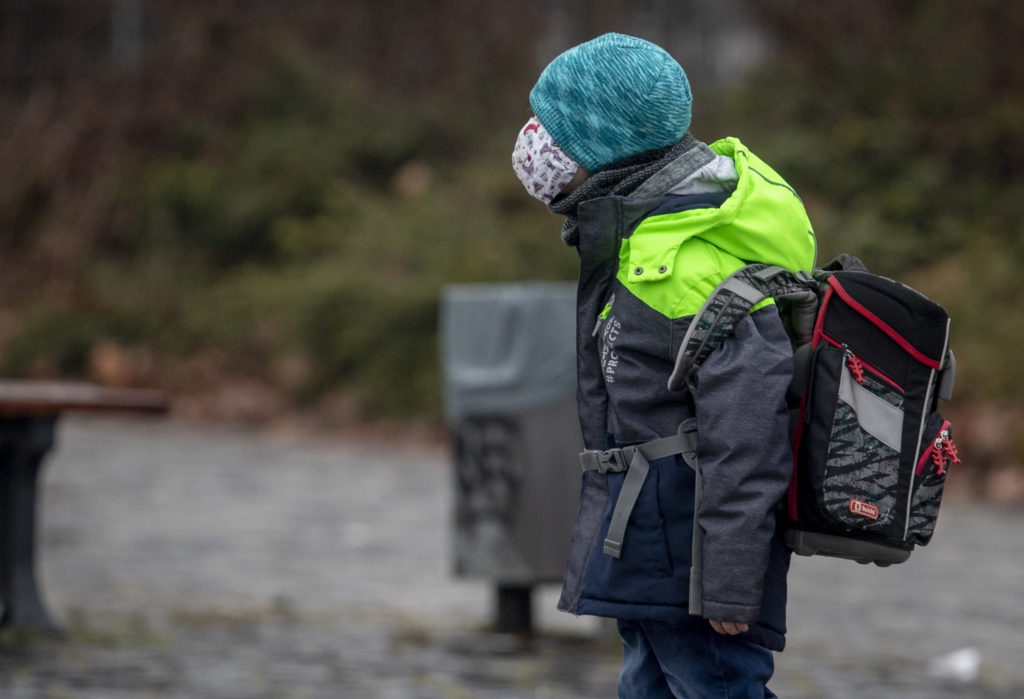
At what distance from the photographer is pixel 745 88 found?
17703mm

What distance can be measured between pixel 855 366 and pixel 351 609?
442cm

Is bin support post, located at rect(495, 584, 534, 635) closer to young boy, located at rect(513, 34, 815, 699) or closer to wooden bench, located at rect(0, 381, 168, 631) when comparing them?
wooden bench, located at rect(0, 381, 168, 631)

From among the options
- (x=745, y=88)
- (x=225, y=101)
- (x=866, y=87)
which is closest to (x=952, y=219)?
(x=866, y=87)

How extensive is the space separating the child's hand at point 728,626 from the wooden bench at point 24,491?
362 centimetres

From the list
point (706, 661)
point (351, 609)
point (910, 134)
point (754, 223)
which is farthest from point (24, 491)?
point (910, 134)

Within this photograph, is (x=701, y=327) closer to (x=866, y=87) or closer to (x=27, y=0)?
(x=866, y=87)

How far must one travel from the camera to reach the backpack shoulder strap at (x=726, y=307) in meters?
2.67

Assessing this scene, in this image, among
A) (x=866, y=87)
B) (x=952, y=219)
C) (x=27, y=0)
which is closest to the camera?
(x=952, y=219)

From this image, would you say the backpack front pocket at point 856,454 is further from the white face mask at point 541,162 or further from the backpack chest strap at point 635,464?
the white face mask at point 541,162

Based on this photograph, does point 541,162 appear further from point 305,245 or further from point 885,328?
point 305,245

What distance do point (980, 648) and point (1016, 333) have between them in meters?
6.19

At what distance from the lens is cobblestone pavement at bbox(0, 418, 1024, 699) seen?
5.32m

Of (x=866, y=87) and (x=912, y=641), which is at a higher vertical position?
(x=866, y=87)

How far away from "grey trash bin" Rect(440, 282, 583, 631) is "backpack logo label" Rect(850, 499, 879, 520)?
10.5 feet
